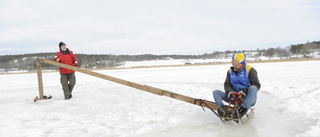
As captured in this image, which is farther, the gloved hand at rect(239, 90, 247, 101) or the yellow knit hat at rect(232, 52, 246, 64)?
the yellow knit hat at rect(232, 52, 246, 64)

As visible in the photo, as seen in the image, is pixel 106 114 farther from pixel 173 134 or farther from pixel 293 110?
pixel 293 110

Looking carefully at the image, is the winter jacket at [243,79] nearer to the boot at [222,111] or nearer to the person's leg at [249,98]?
the person's leg at [249,98]

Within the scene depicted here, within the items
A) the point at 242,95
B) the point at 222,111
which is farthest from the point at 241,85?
the point at 222,111

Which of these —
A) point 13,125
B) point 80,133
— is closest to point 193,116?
point 80,133

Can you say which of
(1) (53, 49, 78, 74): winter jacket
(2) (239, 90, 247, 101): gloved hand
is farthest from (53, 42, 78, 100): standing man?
(2) (239, 90, 247, 101): gloved hand

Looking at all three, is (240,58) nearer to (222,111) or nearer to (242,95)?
(242,95)

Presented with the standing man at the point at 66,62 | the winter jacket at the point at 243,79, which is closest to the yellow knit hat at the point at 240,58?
the winter jacket at the point at 243,79

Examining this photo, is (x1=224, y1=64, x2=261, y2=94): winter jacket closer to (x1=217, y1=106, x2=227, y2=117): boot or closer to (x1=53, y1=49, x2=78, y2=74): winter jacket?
(x1=217, y1=106, x2=227, y2=117): boot

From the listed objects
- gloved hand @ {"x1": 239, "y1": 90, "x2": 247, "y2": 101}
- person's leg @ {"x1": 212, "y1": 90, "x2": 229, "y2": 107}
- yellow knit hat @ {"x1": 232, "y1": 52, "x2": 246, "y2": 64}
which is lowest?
person's leg @ {"x1": 212, "y1": 90, "x2": 229, "y2": 107}

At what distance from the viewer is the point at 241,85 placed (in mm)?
3648

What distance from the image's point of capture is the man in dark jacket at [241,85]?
3332 millimetres

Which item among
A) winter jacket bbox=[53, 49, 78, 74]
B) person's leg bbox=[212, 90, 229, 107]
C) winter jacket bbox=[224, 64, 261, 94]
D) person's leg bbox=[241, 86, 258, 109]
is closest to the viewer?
person's leg bbox=[241, 86, 258, 109]

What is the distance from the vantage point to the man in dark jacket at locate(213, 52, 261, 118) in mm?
3332

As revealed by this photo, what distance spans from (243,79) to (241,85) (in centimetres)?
12
